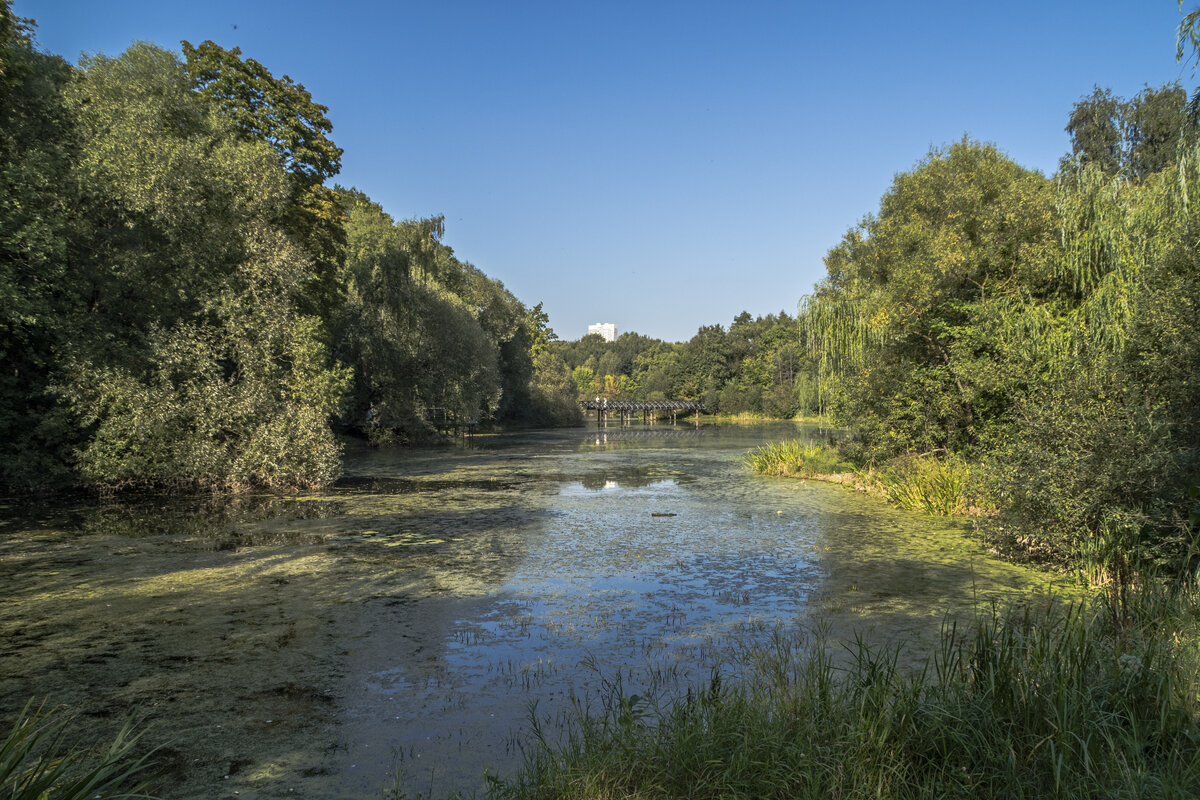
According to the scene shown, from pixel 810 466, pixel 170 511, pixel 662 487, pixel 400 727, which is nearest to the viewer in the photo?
pixel 400 727

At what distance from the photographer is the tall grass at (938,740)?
3.15 metres

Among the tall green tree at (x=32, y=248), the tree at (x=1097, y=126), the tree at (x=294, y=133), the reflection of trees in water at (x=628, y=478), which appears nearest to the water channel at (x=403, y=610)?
the tall green tree at (x=32, y=248)

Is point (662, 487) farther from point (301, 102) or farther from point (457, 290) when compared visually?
point (457, 290)

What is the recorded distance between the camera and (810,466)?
19.3 meters

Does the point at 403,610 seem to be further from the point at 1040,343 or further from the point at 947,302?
the point at 947,302

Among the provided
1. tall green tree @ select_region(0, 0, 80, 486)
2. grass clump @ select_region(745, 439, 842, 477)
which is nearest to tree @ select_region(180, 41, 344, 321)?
tall green tree @ select_region(0, 0, 80, 486)

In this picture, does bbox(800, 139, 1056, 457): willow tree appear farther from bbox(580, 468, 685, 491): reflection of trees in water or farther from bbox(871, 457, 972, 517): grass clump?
bbox(580, 468, 685, 491): reflection of trees in water

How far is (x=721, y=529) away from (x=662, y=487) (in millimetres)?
5830

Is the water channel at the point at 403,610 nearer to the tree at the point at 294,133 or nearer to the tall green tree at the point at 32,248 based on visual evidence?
the tall green tree at the point at 32,248

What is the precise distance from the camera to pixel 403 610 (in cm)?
689

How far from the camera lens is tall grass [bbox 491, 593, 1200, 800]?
3152mm

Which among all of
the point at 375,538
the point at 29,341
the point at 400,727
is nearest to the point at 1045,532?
the point at 400,727

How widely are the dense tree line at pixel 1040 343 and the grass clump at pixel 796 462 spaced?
1547 millimetres

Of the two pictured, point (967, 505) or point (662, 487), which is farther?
point (662, 487)
